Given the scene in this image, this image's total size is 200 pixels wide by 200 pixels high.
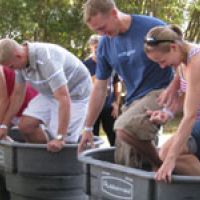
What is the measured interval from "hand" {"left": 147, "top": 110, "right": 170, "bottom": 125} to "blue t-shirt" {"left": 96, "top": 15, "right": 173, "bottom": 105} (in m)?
0.35

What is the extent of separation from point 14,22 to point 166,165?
364 inches

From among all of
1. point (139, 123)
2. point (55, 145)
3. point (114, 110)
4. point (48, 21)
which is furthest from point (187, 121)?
point (48, 21)

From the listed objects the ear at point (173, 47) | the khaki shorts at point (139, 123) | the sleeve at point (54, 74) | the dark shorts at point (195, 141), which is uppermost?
the ear at point (173, 47)

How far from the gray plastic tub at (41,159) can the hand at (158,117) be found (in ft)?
3.60

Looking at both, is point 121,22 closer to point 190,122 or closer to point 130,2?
point 190,122

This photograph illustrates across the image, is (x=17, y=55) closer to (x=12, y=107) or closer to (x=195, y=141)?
(x=12, y=107)

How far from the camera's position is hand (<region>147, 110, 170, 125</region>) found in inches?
133

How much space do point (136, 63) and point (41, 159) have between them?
1094 mm

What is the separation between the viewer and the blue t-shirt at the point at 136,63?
3.78 metres

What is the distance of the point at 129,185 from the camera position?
321cm

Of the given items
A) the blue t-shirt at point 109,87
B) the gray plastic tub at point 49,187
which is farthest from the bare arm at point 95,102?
the blue t-shirt at point 109,87

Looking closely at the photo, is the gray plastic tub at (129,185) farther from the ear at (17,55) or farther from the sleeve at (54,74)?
the ear at (17,55)

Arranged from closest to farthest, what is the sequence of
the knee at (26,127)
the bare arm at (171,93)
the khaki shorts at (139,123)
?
the khaki shorts at (139,123) < the bare arm at (171,93) < the knee at (26,127)

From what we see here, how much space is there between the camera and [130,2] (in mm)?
13531
